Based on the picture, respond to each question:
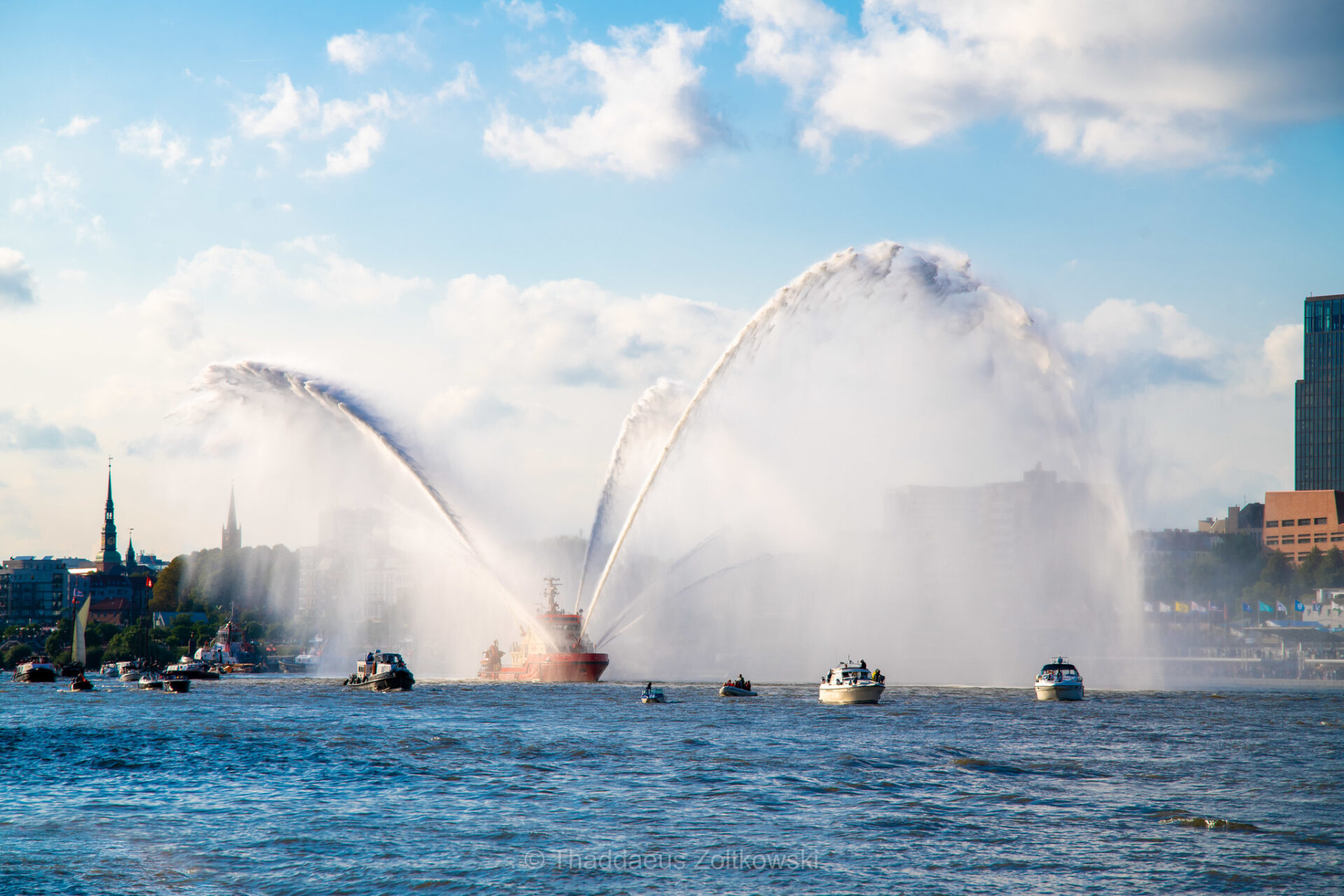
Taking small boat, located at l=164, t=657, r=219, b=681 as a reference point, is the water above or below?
above

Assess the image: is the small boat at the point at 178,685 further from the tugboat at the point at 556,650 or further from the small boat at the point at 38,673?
the small boat at the point at 38,673

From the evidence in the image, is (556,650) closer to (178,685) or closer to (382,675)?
(382,675)

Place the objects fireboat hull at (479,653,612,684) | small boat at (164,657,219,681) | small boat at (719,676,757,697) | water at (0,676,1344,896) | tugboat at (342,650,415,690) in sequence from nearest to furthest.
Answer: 1. water at (0,676,1344,896)
2. small boat at (719,676,757,697)
3. fireboat hull at (479,653,612,684)
4. tugboat at (342,650,415,690)
5. small boat at (164,657,219,681)

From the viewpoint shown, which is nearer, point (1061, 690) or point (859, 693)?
point (859, 693)

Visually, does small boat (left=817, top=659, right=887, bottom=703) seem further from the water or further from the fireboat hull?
the fireboat hull

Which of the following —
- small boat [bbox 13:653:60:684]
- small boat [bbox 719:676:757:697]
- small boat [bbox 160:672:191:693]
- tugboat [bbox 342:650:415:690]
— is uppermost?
small boat [bbox 719:676:757:697]

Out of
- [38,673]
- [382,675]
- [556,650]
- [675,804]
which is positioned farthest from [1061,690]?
[38,673]

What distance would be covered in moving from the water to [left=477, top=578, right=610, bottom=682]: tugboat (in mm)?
25718

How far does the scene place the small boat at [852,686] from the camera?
81.2 metres

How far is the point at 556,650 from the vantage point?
10044 centimetres

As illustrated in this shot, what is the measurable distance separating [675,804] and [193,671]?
122080 mm

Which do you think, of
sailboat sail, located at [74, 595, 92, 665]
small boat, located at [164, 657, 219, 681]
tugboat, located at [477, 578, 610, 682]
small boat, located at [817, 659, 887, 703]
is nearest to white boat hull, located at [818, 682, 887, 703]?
small boat, located at [817, 659, 887, 703]

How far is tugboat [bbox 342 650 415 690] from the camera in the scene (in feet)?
345

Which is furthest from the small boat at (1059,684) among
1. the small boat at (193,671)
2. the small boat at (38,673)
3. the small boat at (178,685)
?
the small boat at (38,673)
